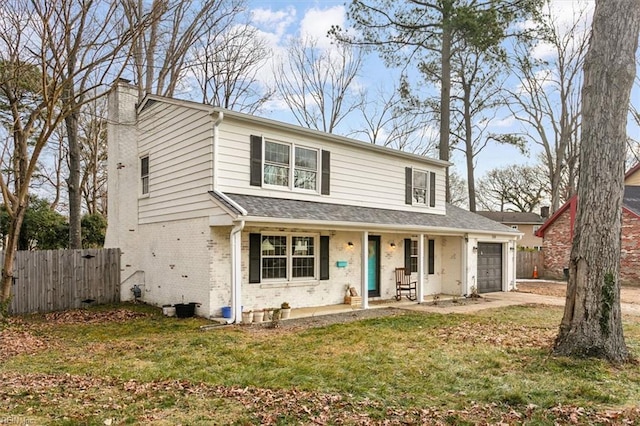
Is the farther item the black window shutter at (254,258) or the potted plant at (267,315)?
→ the black window shutter at (254,258)

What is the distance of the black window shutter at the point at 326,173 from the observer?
487 inches

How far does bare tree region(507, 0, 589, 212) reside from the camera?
25.2 meters

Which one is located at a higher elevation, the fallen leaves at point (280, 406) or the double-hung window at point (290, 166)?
the double-hung window at point (290, 166)

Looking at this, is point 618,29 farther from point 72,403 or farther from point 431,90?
point 431,90

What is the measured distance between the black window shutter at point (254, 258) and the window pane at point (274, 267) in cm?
29

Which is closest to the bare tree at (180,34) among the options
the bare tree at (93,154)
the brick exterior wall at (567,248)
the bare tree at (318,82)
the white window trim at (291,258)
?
the bare tree at (93,154)

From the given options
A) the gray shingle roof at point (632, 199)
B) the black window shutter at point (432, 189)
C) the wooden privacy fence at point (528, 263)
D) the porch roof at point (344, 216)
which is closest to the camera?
the porch roof at point (344, 216)

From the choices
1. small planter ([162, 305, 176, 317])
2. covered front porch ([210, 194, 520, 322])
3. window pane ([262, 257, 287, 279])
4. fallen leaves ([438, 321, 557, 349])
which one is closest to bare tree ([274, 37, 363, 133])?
covered front porch ([210, 194, 520, 322])

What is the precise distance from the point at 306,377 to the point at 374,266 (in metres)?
8.32

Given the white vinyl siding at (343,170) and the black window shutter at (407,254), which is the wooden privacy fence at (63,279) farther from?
the black window shutter at (407,254)

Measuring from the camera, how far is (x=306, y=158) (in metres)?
12.1

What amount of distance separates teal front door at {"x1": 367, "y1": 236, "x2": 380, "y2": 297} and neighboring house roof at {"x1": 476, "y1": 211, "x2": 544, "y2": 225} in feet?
92.4

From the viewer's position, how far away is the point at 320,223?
1060 centimetres


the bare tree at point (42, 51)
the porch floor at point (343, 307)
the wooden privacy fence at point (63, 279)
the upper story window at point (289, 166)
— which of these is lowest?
the porch floor at point (343, 307)
